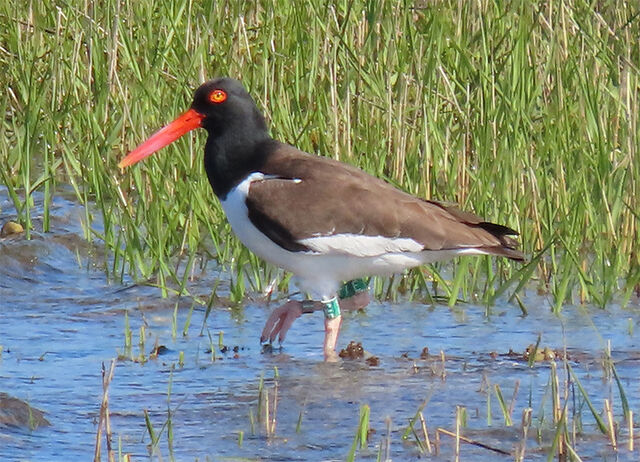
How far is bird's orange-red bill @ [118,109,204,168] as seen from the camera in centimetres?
624

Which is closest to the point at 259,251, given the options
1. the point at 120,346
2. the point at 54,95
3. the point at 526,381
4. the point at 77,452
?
the point at 120,346

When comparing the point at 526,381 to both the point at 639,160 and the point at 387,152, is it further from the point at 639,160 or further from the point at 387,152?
the point at 387,152

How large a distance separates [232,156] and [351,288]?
799 millimetres

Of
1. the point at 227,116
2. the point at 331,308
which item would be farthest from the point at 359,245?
the point at 227,116

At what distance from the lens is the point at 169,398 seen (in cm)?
453

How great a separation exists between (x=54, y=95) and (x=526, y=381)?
11.6 ft

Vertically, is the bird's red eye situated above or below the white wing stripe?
above

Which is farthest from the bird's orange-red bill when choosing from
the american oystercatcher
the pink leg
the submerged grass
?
the pink leg

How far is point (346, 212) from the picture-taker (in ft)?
19.0

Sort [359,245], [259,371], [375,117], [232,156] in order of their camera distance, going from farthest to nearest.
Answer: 1. [375,117]
2. [232,156]
3. [359,245]
4. [259,371]

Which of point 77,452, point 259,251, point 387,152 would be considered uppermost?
point 387,152

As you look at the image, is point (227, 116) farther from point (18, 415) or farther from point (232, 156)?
point (18, 415)

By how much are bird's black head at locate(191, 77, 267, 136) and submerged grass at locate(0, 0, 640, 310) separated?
0.47 m

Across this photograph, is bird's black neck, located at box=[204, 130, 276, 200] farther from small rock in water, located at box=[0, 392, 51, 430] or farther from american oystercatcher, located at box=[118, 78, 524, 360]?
small rock in water, located at box=[0, 392, 51, 430]
